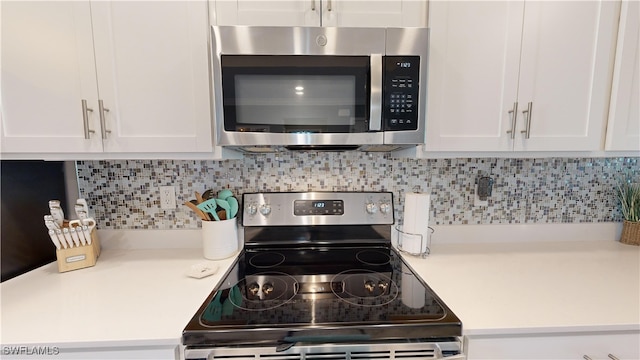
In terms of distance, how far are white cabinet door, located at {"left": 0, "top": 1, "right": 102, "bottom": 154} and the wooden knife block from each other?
414mm

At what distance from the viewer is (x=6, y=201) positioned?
Result: 1128mm

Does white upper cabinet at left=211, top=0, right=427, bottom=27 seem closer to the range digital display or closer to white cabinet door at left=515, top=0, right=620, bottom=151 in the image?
white cabinet door at left=515, top=0, right=620, bottom=151

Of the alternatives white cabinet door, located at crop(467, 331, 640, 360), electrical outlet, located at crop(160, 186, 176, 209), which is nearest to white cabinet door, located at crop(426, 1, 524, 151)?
white cabinet door, located at crop(467, 331, 640, 360)

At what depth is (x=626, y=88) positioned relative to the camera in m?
1.11

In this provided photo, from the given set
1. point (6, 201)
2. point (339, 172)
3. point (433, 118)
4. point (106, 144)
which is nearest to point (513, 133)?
point (433, 118)

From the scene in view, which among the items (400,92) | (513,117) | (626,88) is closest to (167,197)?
(400,92)

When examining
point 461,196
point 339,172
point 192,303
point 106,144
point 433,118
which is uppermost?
point 433,118

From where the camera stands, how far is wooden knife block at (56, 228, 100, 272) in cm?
117

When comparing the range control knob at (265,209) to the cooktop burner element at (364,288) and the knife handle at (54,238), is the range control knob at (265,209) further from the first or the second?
the knife handle at (54,238)

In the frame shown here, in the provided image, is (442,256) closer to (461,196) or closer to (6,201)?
(461,196)

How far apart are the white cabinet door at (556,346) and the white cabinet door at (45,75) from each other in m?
1.46

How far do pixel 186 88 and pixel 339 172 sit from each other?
0.75m

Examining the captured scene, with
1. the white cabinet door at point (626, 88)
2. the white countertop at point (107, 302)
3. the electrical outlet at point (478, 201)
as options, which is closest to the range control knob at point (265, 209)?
the white countertop at point (107, 302)

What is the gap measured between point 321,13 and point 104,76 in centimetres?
81
